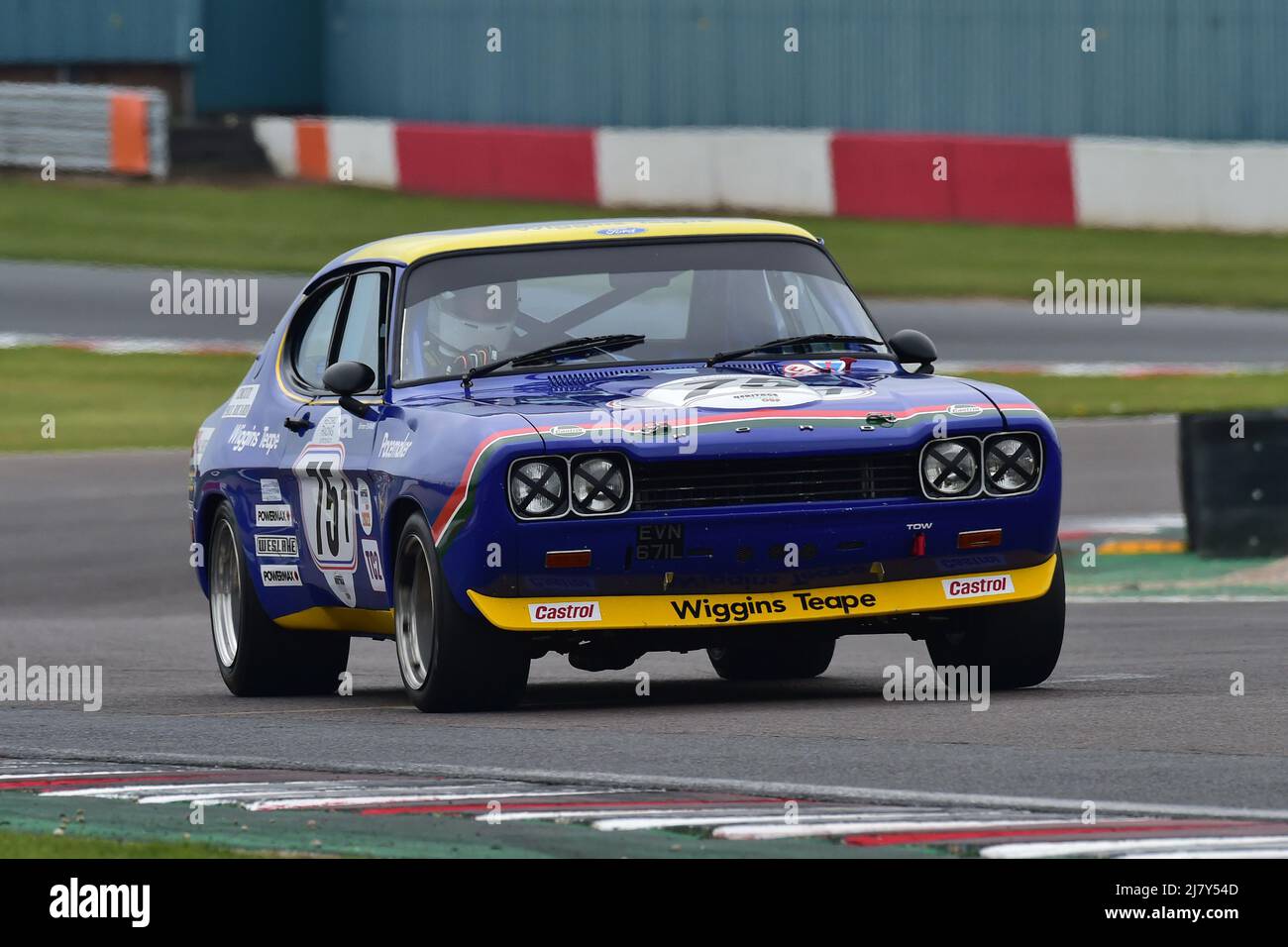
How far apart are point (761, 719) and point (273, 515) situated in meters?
2.49

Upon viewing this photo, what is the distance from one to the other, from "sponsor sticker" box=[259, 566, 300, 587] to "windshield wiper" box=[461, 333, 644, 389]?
4.03 ft

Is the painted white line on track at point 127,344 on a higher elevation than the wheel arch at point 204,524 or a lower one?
lower

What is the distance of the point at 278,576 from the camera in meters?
10.3

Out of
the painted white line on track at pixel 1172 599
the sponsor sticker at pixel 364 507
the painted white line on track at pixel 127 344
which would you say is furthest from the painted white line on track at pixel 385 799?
the painted white line on track at pixel 127 344

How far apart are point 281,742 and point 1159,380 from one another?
16.0 m

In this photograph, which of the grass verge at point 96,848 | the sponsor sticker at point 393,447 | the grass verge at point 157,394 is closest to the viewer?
the grass verge at point 96,848

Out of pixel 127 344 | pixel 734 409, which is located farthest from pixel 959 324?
pixel 734 409

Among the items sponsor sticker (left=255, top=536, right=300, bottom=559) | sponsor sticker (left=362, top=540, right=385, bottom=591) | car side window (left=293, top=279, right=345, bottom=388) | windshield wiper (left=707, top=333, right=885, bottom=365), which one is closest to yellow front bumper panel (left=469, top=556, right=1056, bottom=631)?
→ sponsor sticker (left=362, top=540, right=385, bottom=591)

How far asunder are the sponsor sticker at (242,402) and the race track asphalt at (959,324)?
13661 mm

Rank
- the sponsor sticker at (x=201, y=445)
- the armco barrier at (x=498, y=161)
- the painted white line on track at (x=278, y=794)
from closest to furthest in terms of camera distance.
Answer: the painted white line on track at (x=278, y=794) → the sponsor sticker at (x=201, y=445) → the armco barrier at (x=498, y=161)

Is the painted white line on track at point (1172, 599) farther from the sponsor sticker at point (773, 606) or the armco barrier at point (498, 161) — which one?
the armco barrier at point (498, 161)

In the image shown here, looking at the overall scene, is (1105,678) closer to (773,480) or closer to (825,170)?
(773,480)

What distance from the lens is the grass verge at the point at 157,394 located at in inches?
830

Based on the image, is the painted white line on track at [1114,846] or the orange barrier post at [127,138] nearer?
the painted white line on track at [1114,846]
